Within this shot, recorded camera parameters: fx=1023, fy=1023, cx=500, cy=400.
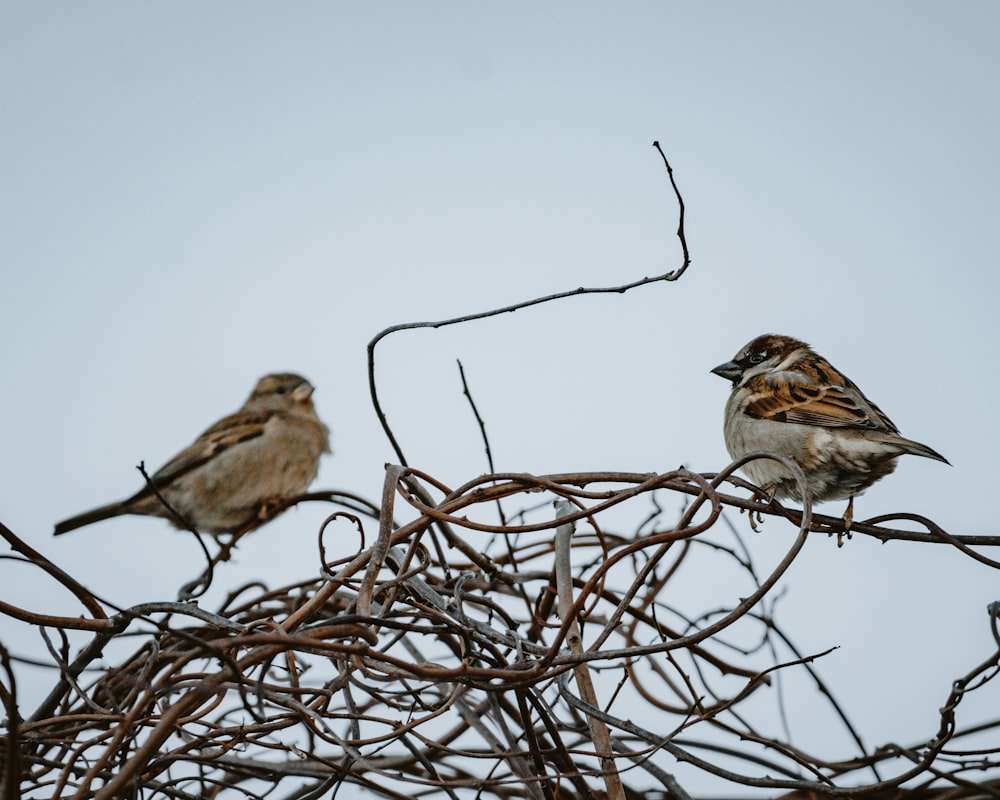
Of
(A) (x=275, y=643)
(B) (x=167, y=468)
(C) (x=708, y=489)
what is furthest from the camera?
(B) (x=167, y=468)

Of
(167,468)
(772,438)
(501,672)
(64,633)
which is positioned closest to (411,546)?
(501,672)

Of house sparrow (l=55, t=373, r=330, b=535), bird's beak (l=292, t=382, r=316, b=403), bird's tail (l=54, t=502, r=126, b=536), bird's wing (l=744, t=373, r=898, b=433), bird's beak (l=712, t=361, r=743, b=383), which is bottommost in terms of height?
bird's wing (l=744, t=373, r=898, b=433)

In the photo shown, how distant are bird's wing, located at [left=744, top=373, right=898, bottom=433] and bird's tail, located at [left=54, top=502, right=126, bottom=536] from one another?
10.1 feet

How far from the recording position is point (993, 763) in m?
1.71

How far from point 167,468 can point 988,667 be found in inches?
182

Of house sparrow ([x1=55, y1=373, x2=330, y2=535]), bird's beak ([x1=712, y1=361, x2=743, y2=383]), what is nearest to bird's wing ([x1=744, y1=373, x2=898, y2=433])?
bird's beak ([x1=712, y1=361, x2=743, y2=383])

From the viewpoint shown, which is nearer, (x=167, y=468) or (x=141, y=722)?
(x=141, y=722)

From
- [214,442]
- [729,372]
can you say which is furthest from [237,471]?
[729,372]

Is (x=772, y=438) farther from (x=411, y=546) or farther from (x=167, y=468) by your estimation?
(x=167, y=468)

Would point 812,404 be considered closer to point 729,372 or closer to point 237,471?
point 729,372

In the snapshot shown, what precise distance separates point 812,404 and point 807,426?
3.5 inches

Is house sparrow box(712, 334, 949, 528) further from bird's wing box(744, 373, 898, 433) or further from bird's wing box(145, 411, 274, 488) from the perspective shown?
bird's wing box(145, 411, 274, 488)

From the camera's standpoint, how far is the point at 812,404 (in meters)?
3.00

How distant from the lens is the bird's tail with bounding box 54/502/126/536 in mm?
4562
